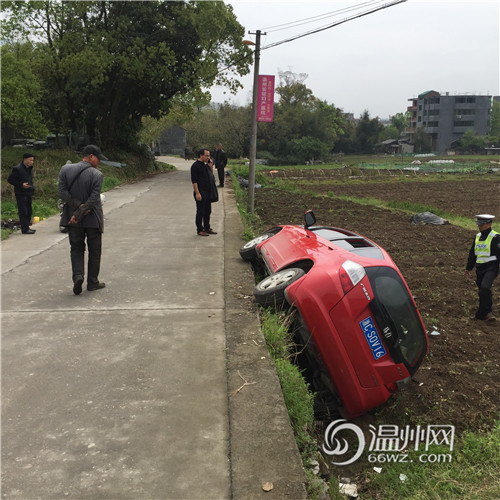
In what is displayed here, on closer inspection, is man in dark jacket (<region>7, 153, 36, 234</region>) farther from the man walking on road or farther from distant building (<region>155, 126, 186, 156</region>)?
distant building (<region>155, 126, 186, 156</region>)

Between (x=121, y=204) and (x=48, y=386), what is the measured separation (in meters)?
10.8

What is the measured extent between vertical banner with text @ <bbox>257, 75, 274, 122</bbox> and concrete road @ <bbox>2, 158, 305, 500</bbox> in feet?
28.6

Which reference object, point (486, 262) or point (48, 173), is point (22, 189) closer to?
point (48, 173)

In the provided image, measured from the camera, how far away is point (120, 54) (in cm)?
2209

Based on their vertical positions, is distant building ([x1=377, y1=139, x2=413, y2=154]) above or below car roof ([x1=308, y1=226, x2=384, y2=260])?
above

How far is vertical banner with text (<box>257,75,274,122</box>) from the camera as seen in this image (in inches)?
550

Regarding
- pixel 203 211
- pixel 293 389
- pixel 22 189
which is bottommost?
pixel 293 389

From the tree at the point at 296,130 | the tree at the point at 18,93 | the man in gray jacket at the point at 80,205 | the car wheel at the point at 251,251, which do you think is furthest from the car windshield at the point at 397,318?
the tree at the point at 296,130

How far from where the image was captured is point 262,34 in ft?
43.5

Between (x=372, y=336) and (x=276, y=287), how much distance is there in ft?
3.91

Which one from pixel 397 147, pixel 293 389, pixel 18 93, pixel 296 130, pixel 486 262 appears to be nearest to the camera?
pixel 293 389

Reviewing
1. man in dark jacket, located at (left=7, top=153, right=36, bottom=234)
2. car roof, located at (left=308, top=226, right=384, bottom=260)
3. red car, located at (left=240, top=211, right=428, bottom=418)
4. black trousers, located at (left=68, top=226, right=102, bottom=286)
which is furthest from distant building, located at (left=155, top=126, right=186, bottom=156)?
red car, located at (left=240, top=211, right=428, bottom=418)

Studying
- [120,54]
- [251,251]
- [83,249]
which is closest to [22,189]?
[83,249]

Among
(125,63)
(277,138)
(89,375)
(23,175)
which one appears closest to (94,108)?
(125,63)
